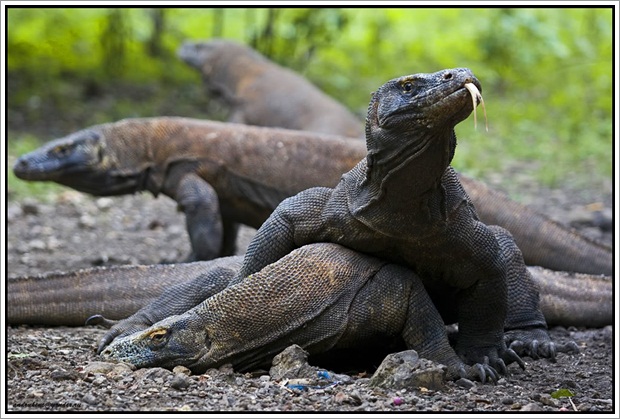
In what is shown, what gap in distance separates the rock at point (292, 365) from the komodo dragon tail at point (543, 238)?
3442 millimetres

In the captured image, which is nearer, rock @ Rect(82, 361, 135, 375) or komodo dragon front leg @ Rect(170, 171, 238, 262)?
rock @ Rect(82, 361, 135, 375)

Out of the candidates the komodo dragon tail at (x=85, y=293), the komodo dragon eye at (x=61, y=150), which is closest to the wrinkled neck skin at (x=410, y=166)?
the komodo dragon tail at (x=85, y=293)

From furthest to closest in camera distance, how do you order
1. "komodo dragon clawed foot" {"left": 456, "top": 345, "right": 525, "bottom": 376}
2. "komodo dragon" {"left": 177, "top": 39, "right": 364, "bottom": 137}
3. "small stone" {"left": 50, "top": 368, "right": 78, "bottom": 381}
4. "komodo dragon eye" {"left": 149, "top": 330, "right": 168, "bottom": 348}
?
"komodo dragon" {"left": 177, "top": 39, "right": 364, "bottom": 137} → "komodo dragon clawed foot" {"left": 456, "top": 345, "right": 525, "bottom": 376} → "komodo dragon eye" {"left": 149, "top": 330, "right": 168, "bottom": 348} → "small stone" {"left": 50, "top": 368, "right": 78, "bottom": 381}

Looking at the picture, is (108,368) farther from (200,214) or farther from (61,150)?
(61,150)

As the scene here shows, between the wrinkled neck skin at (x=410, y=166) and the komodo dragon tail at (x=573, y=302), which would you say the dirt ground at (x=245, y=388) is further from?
the wrinkled neck skin at (x=410, y=166)

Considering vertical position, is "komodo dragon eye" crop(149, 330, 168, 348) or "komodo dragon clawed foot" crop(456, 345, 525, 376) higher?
"komodo dragon eye" crop(149, 330, 168, 348)

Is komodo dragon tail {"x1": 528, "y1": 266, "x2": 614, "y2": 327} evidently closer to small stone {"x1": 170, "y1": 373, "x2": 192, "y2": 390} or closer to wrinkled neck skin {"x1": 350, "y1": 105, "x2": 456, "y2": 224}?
wrinkled neck skin {"x1": 350, "y1": 105, "x2": 456, "y2": 224}

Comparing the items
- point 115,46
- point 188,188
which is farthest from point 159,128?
point 115,46

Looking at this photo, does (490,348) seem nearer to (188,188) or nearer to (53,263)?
(188,188)

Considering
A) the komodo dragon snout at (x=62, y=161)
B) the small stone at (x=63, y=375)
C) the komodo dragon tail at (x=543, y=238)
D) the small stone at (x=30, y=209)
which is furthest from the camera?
the small stone at (x=30, y=209)

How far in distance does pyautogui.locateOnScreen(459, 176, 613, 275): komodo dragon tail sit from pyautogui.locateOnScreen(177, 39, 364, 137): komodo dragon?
9.89ft

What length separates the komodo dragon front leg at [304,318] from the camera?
4609 mm

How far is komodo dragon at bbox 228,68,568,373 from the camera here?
4.14 meters

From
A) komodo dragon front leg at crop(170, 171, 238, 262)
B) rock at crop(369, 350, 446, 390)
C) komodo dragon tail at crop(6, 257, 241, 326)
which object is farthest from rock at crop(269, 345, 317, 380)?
komodo dragon front leg at crop(170, 171, 238, 262)
